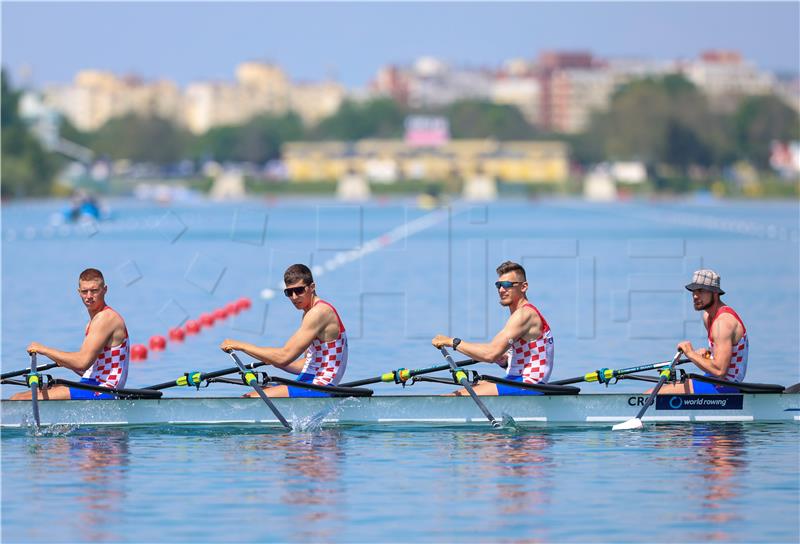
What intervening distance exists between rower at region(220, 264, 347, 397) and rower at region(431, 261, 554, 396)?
105 cm

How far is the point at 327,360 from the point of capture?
17.9m

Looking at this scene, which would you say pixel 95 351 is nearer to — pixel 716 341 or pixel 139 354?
pixel 716 341

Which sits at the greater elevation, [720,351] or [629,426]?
[720,351]

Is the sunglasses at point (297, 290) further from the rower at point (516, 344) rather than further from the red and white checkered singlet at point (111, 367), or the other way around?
the red and white checkered singlet at point (111, 367)

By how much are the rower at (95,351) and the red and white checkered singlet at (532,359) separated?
3989 millimetres

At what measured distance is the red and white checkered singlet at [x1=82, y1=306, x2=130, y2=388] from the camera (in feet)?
58.0

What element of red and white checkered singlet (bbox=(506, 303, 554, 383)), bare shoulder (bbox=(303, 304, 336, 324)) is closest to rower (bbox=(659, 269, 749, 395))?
Answer: red and white checkered singlet (bbox=(506, 303, 554, 383))

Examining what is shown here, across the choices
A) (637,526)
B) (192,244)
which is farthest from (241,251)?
(637,526)

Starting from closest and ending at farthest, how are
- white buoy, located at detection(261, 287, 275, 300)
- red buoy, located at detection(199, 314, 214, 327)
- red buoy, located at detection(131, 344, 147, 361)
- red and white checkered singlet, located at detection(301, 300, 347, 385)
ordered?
1. red and white checkered singlet, located at detection(301, 300, 347, 385)
2. red buoy, located at detection(131, 344, 147, 361)
3. red buoy, located at detection(199, 314, 214, 327)
4. white buoy, located at detection(261, 287, 275, 300)

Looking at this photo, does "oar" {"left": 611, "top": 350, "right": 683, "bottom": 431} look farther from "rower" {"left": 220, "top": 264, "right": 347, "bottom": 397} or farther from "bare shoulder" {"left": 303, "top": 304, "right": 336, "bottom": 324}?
"bare shoulder" {"left": 303, "top": 304, "right": 336, "bottom": 324}

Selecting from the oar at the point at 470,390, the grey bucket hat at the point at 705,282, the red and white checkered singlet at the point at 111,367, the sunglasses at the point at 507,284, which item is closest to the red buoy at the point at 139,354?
the red and white checkered singlet at the point at 111,367

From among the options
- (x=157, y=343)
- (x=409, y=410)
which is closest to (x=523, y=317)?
(x=409, y=410)

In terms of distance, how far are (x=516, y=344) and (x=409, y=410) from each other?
131 centimetres

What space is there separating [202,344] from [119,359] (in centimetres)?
1159
